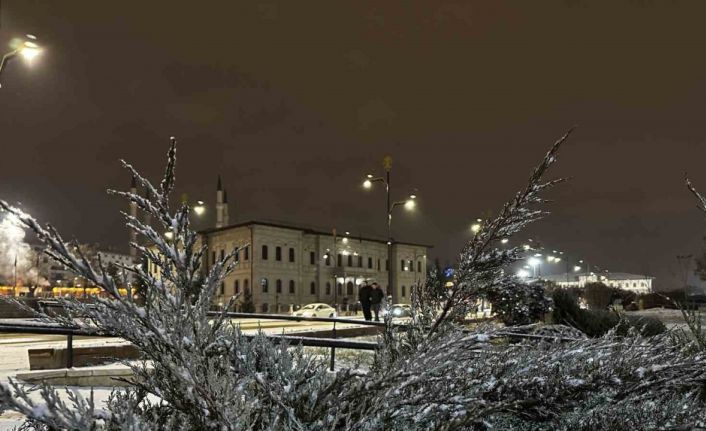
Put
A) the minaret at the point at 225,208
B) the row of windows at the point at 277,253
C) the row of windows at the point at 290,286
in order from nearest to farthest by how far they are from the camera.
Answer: the row of windows at the point at 290,286, the row of windows at the point at 277,253, the minaret at the point at 225,208

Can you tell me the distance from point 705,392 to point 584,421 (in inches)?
85.9

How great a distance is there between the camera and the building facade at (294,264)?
77.9m

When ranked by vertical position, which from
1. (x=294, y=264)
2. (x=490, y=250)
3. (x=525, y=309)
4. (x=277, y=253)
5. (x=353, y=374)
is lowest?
(x=525, y=309)

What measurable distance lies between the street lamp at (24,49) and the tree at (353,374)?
14411 mm

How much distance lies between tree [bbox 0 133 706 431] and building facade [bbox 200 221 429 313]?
67491mm

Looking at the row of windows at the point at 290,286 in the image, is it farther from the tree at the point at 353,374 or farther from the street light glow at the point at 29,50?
the tree at the point at 353,374

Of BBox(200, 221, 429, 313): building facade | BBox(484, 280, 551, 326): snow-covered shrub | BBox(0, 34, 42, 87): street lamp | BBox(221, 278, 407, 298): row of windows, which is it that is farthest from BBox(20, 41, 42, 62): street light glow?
BBox(221, 278, 407, 298): row of windows

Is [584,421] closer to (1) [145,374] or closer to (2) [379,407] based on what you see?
(2) [379,407]

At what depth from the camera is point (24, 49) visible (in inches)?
567

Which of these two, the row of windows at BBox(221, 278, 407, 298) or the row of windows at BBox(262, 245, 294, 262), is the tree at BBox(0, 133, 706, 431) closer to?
the row of windows at BBox(221, 278, 407, 298)

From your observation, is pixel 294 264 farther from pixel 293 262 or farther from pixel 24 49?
pixel 24 49

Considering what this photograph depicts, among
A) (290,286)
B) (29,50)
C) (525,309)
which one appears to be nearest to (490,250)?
(525,309)

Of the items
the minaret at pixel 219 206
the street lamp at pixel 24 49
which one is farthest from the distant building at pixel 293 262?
the street lamp at pixel 24 49

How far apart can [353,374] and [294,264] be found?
8232 cm
